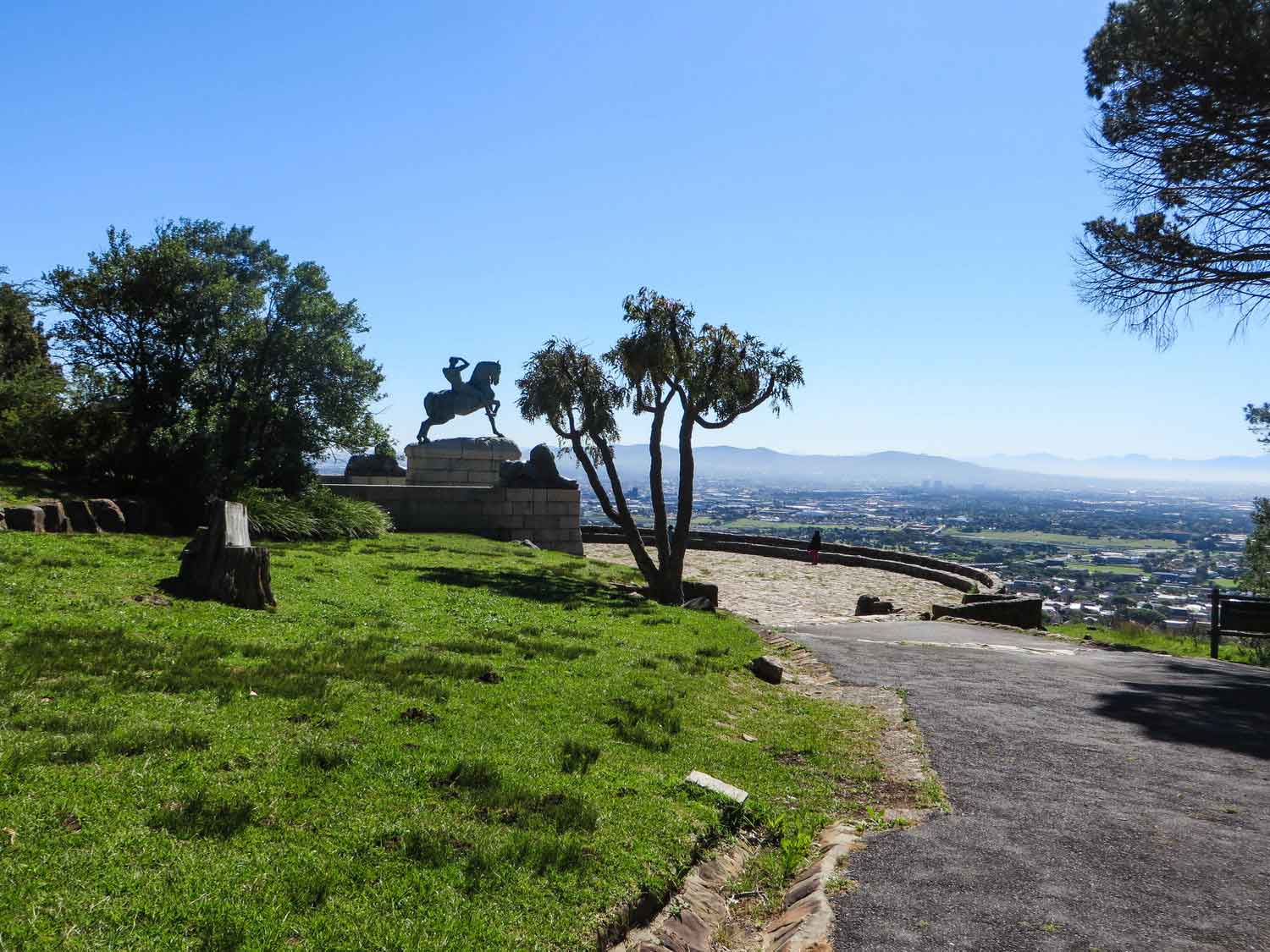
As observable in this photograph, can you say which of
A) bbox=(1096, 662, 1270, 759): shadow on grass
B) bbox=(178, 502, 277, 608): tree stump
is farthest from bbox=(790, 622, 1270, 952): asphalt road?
bbox=(178, 502, 277, 608): tree stump

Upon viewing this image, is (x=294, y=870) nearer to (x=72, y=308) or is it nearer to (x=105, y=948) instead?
(x=105, y=948)

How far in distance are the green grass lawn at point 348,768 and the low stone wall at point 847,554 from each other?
20.3m

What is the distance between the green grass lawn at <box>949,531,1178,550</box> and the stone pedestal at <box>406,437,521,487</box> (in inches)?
2359

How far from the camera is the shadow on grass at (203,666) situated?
635 cm

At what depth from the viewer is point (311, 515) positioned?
20250mm

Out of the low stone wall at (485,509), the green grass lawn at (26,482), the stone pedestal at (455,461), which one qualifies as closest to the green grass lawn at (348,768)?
the green grass lawn at (26,482)

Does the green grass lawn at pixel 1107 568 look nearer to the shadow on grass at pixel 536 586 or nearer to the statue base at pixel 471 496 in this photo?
the statue base at pixel 471 496

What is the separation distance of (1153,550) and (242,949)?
91.2 metres

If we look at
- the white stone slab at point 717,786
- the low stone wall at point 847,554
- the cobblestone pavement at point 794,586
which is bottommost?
the cobblestone pavement at point 794,586

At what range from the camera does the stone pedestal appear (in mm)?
30016

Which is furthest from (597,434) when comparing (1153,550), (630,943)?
(1153,550)

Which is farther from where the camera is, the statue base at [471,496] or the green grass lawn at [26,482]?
the statue base at [471,496]

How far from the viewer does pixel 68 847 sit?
3941 millimetres

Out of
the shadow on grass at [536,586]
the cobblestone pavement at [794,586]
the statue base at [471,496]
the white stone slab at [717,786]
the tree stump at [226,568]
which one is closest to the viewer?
the white stone slab at [717,786]
